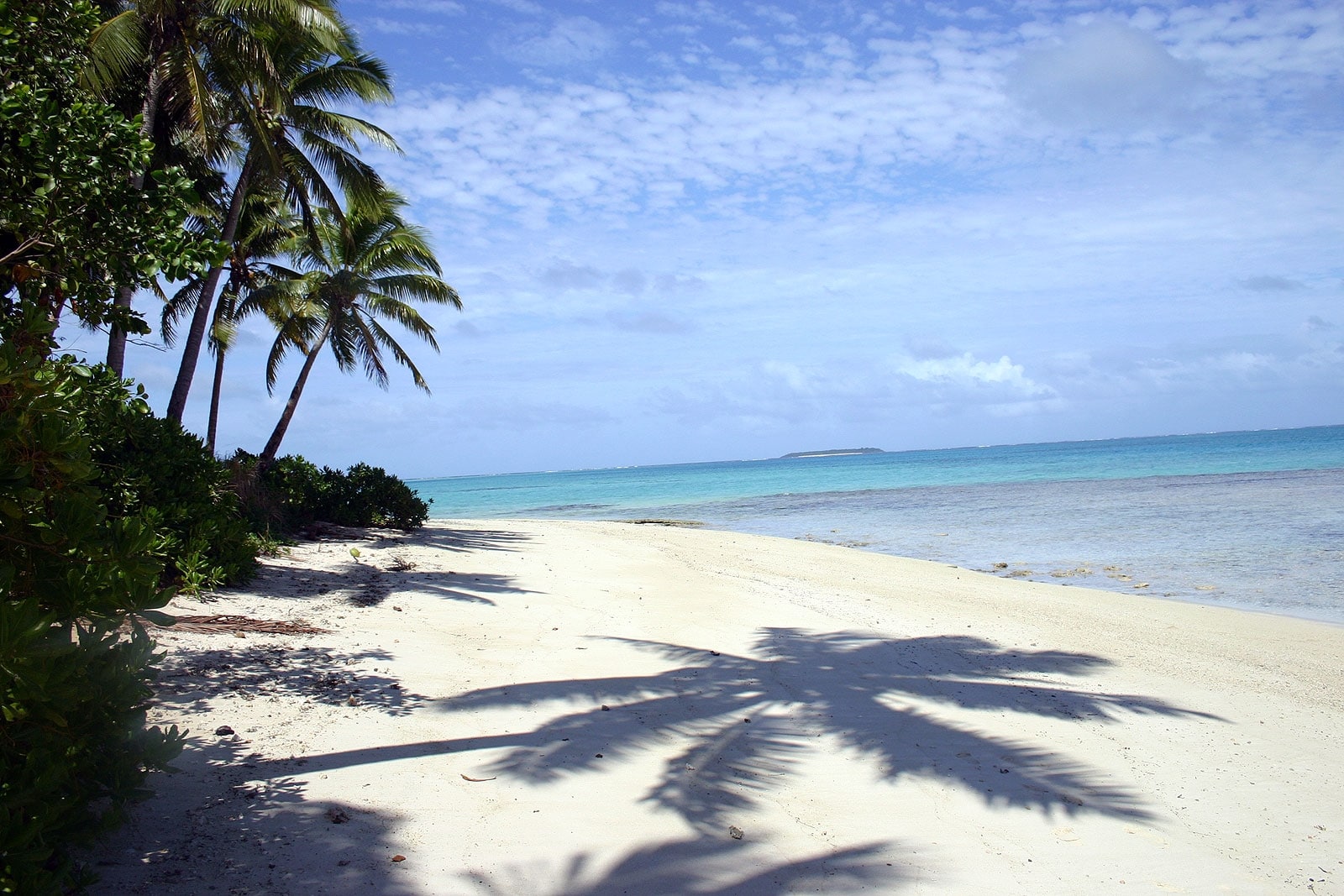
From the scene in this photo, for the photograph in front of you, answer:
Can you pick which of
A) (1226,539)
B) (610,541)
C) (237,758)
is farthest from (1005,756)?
(1226,539)

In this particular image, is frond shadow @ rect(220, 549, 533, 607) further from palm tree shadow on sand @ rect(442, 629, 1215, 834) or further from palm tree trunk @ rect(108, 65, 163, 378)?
palm tree trunk @ rect(108, 65, 163, 378)

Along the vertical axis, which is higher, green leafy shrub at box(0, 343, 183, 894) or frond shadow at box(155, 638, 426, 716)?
green leafy shrub at box(0, 343, 183, 894)

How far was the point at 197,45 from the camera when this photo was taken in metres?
→ 11.5

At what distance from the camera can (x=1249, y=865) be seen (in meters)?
3.59

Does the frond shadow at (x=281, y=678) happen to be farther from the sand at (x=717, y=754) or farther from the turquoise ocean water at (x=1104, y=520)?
the turquoise ocean water at (x=1104, y=520)

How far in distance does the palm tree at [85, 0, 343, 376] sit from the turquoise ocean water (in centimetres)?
1431

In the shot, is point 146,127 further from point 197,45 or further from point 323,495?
point 323,495

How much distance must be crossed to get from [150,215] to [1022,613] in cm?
953

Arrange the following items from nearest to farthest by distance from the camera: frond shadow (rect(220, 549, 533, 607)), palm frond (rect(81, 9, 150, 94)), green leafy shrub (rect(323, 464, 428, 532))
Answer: frond shadow (rect(220, 549, 533, 607)) → palm frond (rect(81, 9, 150, 94)) → green leafy shrub (rect(323, 464, 428, 532))

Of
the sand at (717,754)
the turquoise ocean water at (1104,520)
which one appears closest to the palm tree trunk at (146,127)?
the sand at (717,754)

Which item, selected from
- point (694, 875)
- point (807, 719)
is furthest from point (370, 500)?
point (694, 875)

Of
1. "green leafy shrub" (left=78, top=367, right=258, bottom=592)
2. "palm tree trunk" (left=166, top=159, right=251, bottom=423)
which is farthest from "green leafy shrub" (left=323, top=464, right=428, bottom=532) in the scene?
"green leafy shrub" (left=78, top=367, right=258, bottom=592)

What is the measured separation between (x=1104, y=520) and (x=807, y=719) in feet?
65.4

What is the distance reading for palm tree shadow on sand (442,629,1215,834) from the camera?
4.23m
